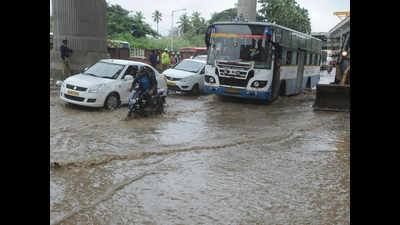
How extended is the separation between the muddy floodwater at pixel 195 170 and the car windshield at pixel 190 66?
612 cm

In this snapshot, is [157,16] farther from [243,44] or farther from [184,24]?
→ [243,44]

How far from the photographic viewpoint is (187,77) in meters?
16.5

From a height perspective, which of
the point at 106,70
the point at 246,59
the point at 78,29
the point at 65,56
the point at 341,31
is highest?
the point at 341,31

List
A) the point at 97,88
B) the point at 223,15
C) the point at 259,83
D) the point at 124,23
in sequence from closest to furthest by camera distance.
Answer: the point at 97,88 → the point at 259,83 → the point at 124,23 → the point at 223,15

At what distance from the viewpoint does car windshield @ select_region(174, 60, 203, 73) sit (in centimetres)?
1744

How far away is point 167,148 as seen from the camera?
7.75 meters

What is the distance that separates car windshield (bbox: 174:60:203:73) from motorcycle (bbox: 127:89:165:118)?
646 cm

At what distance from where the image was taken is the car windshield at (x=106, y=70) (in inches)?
465

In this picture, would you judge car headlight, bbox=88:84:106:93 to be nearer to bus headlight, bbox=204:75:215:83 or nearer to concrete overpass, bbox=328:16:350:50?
bus headlight, bbox=204:75:215:83

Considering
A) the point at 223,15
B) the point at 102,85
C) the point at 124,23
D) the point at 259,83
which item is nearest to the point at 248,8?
the point at 259,83

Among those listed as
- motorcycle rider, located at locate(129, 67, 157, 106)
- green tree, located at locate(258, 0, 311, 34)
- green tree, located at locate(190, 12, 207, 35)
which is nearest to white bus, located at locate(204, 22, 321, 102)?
motorcycle rider, located at locate(129, 67, 157, 106)

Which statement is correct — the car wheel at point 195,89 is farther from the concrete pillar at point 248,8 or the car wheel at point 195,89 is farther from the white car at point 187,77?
the concrete pillar at point 248,8

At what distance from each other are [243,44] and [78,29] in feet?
27.8
